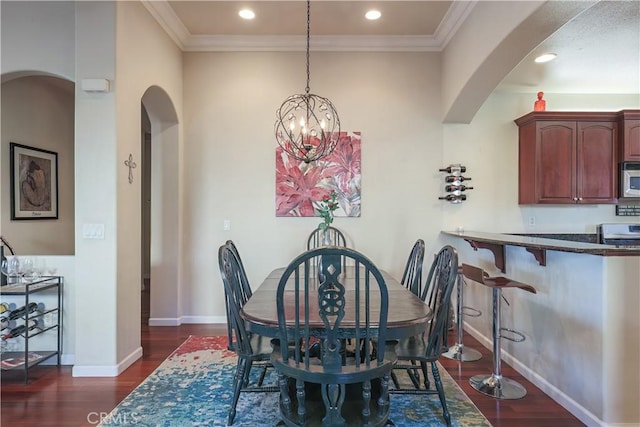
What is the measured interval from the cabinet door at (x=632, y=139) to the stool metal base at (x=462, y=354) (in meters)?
3.02

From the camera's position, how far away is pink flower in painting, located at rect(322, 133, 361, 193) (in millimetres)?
4137

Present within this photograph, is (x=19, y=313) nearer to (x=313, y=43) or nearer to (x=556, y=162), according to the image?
(x=313, y=43)

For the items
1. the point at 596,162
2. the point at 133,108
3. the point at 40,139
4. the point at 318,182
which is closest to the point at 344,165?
the point at 318,182

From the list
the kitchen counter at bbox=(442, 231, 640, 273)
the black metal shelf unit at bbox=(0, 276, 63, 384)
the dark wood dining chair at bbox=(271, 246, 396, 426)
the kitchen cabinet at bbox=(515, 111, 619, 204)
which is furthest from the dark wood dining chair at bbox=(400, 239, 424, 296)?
the black metal shelf unit at bbox=(0, 276, 63, 384)

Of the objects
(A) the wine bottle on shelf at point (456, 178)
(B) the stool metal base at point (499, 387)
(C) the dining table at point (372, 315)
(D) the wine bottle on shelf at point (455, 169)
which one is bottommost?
(B) the stool metal base at point (499, 387)

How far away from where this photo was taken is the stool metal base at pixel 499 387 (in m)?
2.49

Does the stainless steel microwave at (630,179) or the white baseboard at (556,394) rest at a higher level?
the stainless steel microwave at (630,179)

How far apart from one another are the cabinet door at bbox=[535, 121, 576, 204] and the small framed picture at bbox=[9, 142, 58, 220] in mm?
5636

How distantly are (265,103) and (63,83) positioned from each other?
237 centimetres

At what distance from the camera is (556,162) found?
4184mm

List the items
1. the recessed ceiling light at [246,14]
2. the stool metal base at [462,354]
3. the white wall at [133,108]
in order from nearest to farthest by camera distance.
A: 1. the white wall at [133,108]
2. the stool metal base at [462,354]
3. the recessed ceiling light at [246,14]

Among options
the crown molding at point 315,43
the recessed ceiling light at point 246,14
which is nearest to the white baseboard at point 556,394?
the crown molding at point 315,43

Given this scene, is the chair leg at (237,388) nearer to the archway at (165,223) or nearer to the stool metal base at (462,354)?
the stool metal base at (462,354)

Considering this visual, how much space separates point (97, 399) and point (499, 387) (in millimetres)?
2778
